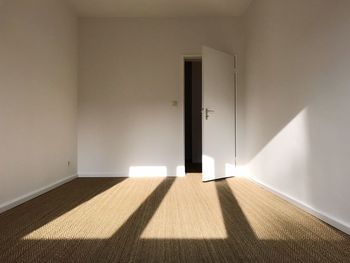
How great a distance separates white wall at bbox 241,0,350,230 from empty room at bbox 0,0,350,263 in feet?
0.05

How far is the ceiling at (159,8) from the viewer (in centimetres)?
442

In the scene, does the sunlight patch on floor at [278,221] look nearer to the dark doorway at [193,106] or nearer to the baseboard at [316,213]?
the baseboard at [316,213]

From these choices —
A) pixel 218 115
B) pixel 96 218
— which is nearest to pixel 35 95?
pixel 96 218

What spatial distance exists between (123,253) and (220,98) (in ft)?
10.7

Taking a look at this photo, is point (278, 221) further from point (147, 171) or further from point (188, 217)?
point (147, 171)

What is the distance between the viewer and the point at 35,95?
134 inches

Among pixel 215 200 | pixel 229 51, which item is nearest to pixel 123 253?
pixel 215 200

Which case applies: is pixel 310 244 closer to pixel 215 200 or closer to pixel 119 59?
Answer: pixel 215 200

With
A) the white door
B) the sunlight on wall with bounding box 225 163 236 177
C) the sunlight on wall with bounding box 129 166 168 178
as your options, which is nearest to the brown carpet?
the white door

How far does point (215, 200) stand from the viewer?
323 centimetres

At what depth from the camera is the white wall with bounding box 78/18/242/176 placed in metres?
4.97

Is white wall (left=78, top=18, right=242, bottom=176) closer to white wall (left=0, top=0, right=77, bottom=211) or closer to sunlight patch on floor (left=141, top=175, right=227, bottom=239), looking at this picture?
white wall (left=0, top=0, right=77, bottom=211)

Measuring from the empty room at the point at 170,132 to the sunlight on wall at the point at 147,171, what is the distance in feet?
0.08

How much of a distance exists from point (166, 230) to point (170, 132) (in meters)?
2.83
